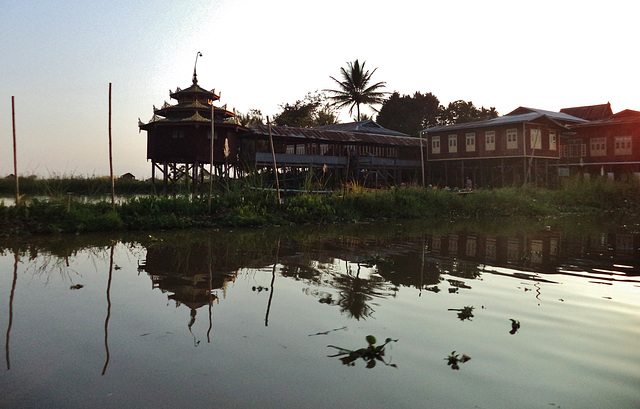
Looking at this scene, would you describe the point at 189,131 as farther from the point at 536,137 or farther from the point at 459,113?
the point at 459,113

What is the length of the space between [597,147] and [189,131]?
2938 cm

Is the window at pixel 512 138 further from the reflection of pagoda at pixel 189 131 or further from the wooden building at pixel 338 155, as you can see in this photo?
the reflection of pagoda at pixel 189 131

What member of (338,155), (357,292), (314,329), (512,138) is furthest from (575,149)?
(314,329)

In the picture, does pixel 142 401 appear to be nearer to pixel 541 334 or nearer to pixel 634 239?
pixel 541 334

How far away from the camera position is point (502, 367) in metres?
3.81

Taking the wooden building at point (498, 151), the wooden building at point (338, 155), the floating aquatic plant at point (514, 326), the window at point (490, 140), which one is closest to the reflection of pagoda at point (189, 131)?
the wooden building at point (338, 155)

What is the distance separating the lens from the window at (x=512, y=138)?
30.3 m

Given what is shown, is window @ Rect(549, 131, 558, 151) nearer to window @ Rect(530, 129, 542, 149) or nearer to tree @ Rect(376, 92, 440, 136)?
window @ Rect(530, 129, 542, 149)

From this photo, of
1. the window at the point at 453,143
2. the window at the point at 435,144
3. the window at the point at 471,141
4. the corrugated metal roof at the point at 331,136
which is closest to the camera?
the corrugated metal roof at the point at 331,136

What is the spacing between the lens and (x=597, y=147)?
35.1 metres

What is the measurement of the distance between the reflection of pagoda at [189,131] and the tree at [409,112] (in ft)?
111

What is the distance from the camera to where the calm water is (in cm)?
338

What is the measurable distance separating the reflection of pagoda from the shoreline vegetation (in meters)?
8.67

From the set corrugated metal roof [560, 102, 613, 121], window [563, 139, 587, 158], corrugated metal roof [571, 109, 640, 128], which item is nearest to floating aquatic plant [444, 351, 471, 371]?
corrugated metal roof [571, 109, 640, 128]
